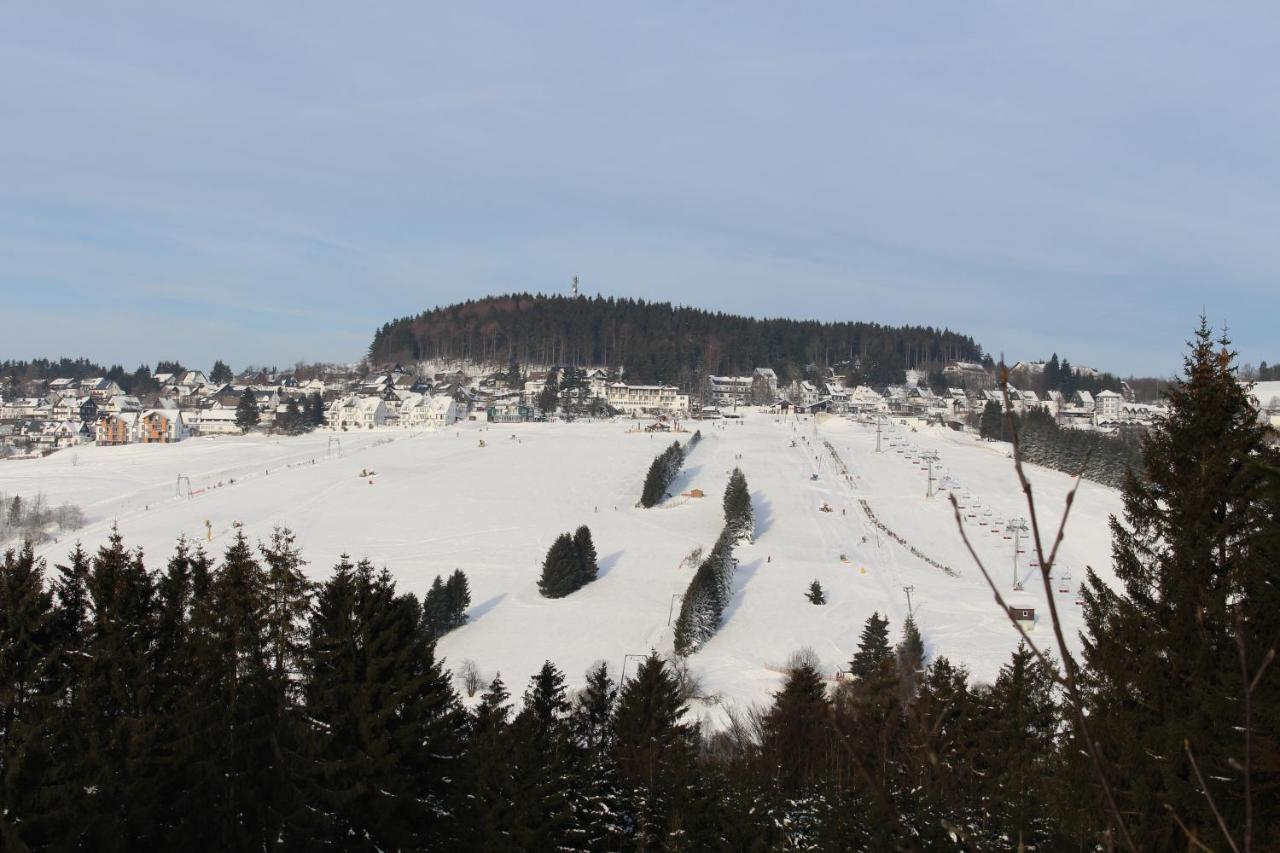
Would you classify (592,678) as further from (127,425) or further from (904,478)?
(127,425)

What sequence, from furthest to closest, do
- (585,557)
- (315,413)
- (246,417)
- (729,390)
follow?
(729,390) < (315,413) < (246,417) < (585,557)

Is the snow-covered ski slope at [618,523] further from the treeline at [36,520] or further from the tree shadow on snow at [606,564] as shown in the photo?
the treeline at [36,520]

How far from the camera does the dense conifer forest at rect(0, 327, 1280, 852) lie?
332 inches

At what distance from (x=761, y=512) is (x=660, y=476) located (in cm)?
709

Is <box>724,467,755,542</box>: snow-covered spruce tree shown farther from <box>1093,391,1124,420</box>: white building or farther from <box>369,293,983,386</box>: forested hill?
<box>1093,391,1124,420</box>: white building

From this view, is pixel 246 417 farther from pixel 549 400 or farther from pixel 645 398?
pixel 645 398

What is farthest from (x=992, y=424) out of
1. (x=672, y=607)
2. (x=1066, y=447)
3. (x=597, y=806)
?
(x=597, y=806)

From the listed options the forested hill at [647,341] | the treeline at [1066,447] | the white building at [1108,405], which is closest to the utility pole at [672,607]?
the treeline at [1066,447]

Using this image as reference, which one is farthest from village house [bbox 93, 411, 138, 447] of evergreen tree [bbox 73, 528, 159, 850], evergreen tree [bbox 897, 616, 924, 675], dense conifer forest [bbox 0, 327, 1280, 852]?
evergreen tree [bbox 73, 528, 159, 850]

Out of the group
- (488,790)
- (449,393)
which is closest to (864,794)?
(488,790)

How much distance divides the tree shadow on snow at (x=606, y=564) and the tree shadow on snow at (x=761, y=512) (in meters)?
8.41

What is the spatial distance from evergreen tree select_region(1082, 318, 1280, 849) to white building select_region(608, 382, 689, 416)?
121 metres

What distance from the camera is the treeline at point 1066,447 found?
7462 cm

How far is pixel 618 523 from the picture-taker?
50.3m
